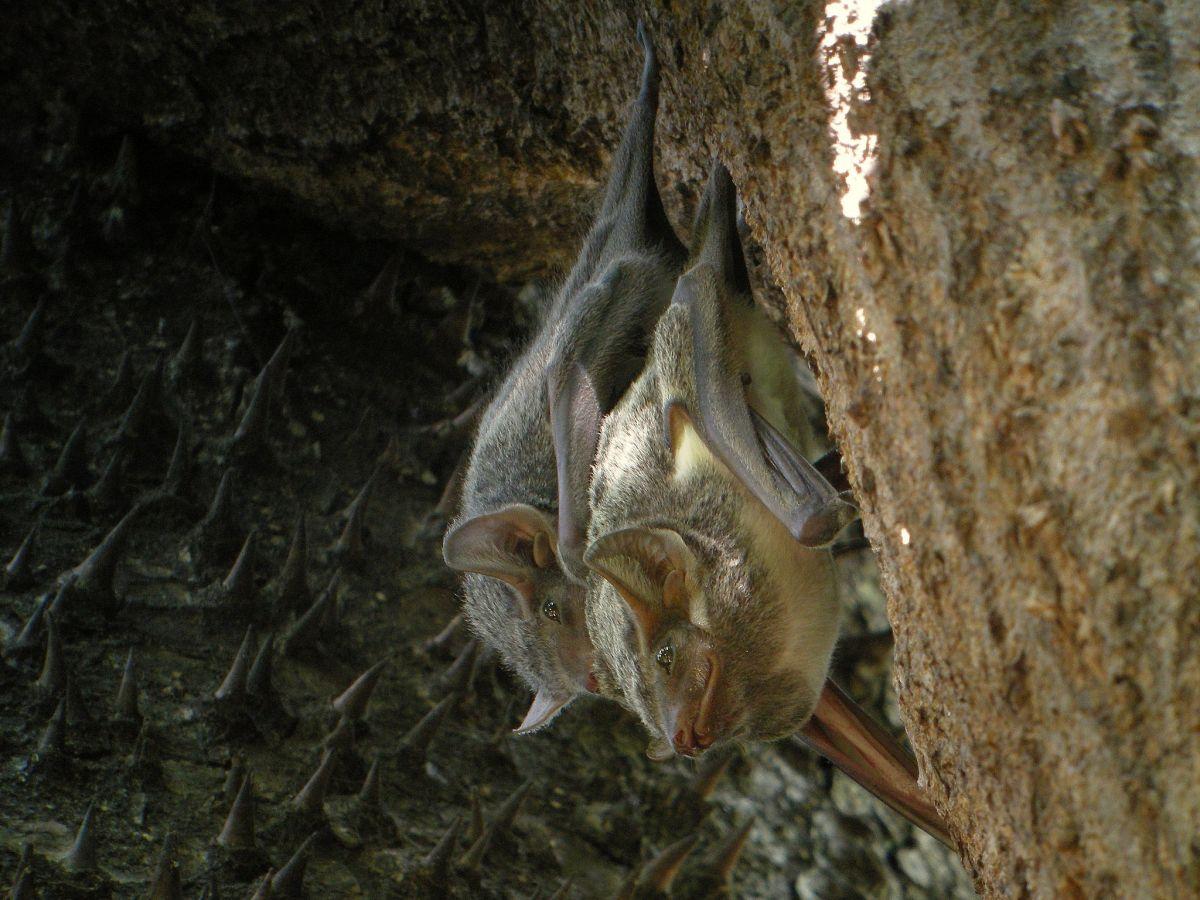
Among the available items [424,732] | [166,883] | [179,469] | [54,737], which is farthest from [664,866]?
[179,469]

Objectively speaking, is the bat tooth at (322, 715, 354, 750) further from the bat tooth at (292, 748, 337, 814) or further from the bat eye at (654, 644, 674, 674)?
the bat eye at (654, 644, 674, 674)

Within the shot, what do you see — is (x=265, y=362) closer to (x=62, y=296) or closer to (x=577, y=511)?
(x=62, y=296)

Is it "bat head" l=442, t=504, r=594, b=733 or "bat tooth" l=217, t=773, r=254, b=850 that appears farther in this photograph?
"bat head" l=442, t=504, r=594, b=733

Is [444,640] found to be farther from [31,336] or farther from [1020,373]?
[1020,373]

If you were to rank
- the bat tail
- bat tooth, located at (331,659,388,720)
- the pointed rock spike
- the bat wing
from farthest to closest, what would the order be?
bat tooth, located at (331,659,388,720), the pointed rock spike, the bat tail, the bat wing

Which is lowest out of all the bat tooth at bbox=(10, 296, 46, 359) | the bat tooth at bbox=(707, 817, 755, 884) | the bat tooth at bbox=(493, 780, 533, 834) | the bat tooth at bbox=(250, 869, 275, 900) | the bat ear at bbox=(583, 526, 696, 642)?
the bat tooth at bbox=(707, 817, 755, 884)

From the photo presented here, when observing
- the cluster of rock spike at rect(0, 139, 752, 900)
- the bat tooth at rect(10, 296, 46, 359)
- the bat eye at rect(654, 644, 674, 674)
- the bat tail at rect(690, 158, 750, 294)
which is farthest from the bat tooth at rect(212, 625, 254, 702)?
the bat tail at rect(690, 158, 750, 294)

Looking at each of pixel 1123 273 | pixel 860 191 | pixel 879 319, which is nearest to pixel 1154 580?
pixel 1123 273
